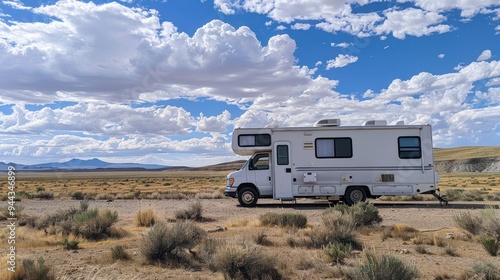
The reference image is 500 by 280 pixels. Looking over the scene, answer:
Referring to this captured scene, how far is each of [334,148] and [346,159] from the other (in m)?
0.63

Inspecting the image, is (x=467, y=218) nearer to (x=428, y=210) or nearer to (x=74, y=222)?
(x=428, y=210)

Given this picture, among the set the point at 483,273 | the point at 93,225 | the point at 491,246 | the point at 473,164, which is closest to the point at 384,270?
the point at 483,273

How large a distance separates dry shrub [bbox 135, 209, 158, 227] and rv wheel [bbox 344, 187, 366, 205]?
25.5ft

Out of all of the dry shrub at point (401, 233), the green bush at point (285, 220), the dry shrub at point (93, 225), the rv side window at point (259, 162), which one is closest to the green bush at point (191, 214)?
the green bush at point (285, 220)

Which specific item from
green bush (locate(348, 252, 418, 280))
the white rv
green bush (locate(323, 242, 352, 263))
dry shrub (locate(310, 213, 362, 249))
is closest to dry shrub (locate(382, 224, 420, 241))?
dry shrub (locate(310, 213, 362, 249))

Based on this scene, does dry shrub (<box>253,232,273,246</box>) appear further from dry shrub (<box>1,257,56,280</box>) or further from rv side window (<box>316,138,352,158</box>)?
rv side window (<box>316,138,352,158</box>)

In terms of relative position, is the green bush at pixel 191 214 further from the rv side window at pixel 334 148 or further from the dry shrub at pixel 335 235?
the dry shrub at pixel 335 235

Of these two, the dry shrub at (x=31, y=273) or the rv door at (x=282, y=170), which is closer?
the dry shrub at (x=31, y=273)

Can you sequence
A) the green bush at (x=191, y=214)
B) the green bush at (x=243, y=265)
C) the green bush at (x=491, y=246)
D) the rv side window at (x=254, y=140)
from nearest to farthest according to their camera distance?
the green bush at (x=243, y=265), the green bush at (x=491, y=246), the green bush at (x=191, y=214), the rv side window at (x=254, y=140)

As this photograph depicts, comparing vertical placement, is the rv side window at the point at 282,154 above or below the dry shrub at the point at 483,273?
above

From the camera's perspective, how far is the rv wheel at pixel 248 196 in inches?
677

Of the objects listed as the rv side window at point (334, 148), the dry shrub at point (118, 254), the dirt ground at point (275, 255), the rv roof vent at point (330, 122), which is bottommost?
the dirt ground at point (275, 255)

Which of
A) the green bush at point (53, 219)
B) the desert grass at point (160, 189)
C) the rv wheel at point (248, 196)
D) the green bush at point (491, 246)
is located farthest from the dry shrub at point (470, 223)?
the desert grass at point (160, 189)

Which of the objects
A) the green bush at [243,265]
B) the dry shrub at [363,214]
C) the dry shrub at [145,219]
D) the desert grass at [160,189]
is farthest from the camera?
the desert grass at [160,189]
